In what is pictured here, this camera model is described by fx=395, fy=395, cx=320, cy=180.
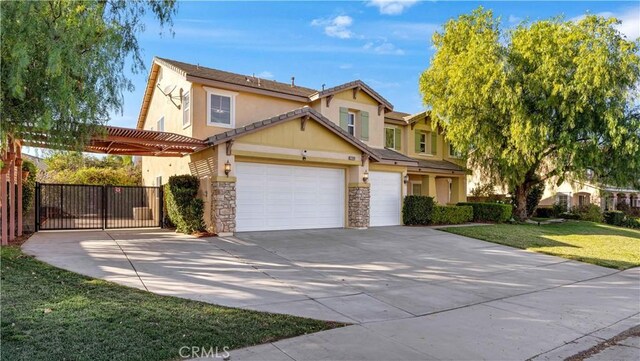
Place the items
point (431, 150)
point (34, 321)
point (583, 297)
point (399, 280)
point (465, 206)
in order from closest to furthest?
point (34, 321), point (583, 297), point (399, 280), point (465, 206), point (431, 150)

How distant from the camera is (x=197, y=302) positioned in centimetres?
607

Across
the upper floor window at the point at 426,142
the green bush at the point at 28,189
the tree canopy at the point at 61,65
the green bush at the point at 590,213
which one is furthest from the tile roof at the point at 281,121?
the green bush at the point at 590,213

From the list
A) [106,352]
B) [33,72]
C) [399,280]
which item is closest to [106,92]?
[33,72]

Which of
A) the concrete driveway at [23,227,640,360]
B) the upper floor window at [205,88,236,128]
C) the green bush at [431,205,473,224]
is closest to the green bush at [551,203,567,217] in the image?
the green bush at [431,205,473,224]

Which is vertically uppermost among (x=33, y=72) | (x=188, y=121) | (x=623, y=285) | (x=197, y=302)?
(x=188, y=121)

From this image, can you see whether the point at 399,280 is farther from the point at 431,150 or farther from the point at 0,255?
the point at 431,150

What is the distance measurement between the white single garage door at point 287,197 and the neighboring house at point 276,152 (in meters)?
0.04

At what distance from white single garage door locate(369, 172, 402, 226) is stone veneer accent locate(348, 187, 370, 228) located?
3.61 ft

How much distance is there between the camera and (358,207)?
16.5 metres

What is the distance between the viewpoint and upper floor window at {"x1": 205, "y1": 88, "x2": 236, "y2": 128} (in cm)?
1533

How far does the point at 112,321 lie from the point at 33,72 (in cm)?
361

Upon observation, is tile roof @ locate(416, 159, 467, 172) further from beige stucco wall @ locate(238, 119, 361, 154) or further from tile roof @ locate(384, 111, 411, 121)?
beige stucco wall @ locate(238, 119, 361, 154)

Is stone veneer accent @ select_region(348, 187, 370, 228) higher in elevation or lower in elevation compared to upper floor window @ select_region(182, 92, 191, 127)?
lower

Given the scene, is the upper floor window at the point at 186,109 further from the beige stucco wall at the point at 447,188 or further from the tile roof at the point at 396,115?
the beige stucco wall at the point at 447,188
